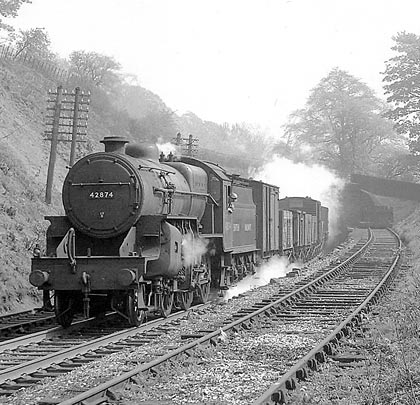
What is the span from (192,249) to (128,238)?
2.02m

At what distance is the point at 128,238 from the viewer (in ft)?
36.5

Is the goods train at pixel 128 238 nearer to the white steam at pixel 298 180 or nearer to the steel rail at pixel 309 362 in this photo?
the steel rail at pixel 309 362

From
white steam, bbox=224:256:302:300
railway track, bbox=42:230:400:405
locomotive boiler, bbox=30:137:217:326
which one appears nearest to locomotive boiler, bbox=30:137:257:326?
locomotive boiler, bbox=30:137:217:326

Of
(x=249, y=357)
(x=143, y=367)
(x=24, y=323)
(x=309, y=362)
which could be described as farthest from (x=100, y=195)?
(x=309, y=362)

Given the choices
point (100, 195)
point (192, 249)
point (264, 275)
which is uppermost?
point (100, 195)

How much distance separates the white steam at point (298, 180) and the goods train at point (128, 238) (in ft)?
70.8

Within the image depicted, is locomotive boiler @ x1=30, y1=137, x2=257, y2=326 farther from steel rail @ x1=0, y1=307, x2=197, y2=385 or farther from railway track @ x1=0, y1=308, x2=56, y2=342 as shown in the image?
railway track @ x1=0, y1=308, x2=56, y2=342

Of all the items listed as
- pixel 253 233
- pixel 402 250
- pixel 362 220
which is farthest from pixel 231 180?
pixel 362 220

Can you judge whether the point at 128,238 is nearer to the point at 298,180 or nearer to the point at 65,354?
the point at 65,354

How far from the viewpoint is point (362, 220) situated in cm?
5738

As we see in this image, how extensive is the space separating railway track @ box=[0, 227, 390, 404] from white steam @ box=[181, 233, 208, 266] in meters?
1.00

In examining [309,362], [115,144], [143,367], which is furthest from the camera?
[115,144]

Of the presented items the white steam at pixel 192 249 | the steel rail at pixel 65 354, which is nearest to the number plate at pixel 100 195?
the white steam at pixel 192 249

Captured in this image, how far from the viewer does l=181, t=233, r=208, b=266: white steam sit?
1231 centimetres
